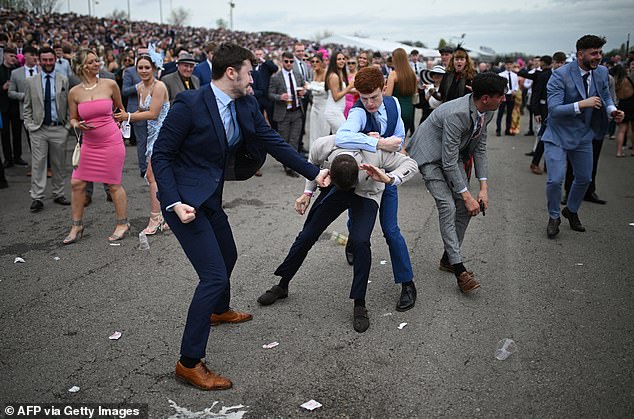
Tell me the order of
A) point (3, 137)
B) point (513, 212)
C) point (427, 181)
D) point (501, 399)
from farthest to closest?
point (3, 137) → point (513, 212) → point (427, 181) → point (501, 399)

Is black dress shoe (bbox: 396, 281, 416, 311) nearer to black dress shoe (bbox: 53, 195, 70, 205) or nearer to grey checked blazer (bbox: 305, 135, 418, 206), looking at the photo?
grey checked blazer (bbox: 305, 135, 418, 206)

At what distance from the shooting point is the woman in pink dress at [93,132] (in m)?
5.93

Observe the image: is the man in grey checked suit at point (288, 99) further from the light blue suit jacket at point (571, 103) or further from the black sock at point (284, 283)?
the black sock at point (284, 283)

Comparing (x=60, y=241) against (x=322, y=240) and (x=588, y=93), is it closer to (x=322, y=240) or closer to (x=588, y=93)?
(x=322, y=240)

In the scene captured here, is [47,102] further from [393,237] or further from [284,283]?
[393,237]

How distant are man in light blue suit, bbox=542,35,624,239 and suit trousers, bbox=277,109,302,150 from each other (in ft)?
16.0

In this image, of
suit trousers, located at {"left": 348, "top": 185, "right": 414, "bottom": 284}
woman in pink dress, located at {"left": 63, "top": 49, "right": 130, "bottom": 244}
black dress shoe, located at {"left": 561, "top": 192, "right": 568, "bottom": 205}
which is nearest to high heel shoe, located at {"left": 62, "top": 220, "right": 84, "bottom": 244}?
woman in pink dress, located at {"left": 63, "top": 49, "right": 130, "bottom": 244}

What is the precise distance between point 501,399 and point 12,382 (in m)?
2.99

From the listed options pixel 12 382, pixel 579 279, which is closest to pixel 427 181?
pixel 579 279

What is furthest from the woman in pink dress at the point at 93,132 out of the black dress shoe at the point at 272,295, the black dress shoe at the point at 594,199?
the black dress shoe at the point at 594,199

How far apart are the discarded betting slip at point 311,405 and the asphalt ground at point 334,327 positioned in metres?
0.03

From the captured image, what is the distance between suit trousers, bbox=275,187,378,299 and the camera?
4.12 m

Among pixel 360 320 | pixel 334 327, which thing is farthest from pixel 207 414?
pixel 360 320

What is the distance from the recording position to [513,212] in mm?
7555
